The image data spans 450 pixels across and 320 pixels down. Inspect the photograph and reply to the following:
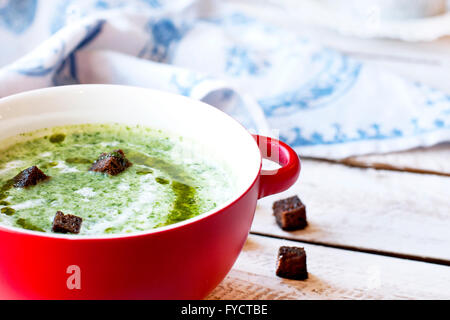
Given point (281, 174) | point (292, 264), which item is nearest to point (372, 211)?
point (292, 264)

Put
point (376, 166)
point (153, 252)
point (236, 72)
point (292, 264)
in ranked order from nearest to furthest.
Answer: point (153, 252), point (292, 264), point (376, 166), point (236, 72)

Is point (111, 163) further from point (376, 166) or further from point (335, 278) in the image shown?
point (376, 166)

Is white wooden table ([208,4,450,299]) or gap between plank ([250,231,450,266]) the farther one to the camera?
gap between plank ([250,231,450,266])

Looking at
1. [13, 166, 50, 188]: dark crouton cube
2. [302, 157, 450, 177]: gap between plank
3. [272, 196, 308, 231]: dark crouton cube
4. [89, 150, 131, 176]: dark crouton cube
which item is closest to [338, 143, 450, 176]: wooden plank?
[302, 157, 450, 177]: gap between plank

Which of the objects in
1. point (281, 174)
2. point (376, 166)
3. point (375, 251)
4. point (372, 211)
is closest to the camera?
point (281, 174)

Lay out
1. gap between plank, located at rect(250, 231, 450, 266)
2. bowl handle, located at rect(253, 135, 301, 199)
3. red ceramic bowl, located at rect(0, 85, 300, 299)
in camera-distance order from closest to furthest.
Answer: red ceramic bowl, located at rect(0, 85, 300, 299)
bowl handle, located at rect(253, 135, 301, 199)
gap between plank, located at rect(250, 231, 450, 266)

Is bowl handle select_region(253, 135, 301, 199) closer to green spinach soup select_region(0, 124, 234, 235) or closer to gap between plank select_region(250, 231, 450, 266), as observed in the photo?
green spinach soup select_region(0, 124, 234, 235)

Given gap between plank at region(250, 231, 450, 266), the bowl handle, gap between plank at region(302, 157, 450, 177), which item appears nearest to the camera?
the bowl handle

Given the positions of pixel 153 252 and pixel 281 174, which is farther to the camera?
Answer: pixel 281 174
